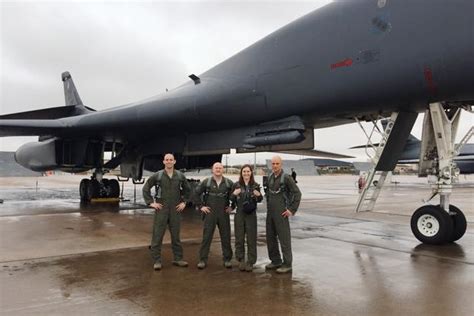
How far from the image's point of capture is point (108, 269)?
5.18m

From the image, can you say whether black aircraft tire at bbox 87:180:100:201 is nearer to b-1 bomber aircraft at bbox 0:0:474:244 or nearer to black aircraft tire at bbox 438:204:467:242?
b-1 bomber aircraft at bbox 0:0:474:244

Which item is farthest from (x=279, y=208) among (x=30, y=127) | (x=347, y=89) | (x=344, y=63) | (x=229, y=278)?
(x=30, y=127)

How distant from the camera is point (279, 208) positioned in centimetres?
527

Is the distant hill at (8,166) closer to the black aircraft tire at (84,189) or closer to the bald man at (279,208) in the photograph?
the black aircraft tire at (84,189)

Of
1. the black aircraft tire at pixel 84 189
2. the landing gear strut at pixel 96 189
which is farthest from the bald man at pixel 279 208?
the black aircraft tire at pixel 84 189

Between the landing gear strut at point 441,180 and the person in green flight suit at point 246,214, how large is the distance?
124 inches

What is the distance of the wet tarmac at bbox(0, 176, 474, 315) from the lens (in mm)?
3785

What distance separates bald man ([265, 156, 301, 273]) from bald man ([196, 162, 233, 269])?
545mm

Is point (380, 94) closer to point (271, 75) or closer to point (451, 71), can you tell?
point (451, 71)

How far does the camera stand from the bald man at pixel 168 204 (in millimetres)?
5457

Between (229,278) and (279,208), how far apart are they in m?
1.06

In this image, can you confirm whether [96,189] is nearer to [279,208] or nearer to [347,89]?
[347,89]

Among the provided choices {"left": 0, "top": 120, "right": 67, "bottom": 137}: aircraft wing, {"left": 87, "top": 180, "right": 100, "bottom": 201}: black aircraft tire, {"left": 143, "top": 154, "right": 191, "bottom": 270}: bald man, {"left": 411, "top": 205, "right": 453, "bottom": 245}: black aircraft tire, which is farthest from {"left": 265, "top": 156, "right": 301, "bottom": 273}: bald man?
{"left": 87, "top": 180, "right": 100, "bottom": 201}: black aircraft tire

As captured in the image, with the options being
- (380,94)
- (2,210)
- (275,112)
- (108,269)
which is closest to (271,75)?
(275,112)
